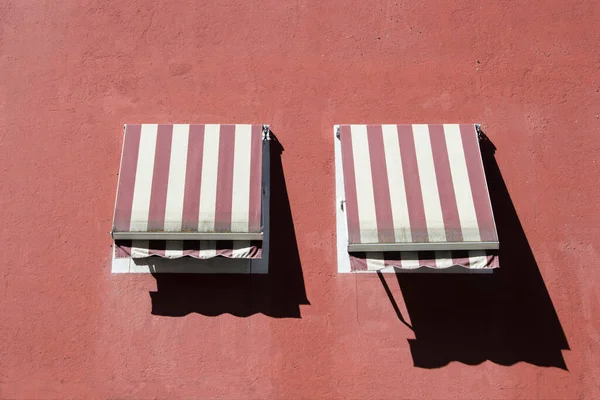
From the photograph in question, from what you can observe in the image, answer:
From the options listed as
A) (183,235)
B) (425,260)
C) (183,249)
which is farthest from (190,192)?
(425,260)

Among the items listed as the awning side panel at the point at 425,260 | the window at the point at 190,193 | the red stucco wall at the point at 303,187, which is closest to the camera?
the awning side panel at the point at 425,260

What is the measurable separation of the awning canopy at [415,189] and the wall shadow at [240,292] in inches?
72.1

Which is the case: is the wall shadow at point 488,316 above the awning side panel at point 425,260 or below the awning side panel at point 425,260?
below

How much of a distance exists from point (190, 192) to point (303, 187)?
2.62m

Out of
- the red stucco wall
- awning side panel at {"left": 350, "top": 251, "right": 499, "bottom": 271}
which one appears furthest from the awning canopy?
the red stucco wall

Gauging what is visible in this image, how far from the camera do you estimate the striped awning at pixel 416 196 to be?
26.3 feet

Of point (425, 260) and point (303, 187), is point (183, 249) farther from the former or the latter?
point (425, 260)

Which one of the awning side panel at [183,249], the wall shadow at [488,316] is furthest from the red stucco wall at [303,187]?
the awning side panel at [183,249]

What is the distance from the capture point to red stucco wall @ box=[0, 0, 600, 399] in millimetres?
8797

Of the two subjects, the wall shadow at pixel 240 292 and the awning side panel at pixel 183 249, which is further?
the wall shadow at pixel 240 292

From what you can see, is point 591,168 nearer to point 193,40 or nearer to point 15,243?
point 193,40

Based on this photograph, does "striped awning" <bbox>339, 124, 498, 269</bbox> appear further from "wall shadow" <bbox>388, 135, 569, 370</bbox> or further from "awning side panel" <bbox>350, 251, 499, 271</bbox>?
"wall shadow" <bbox>388, 135, 569, 370</bbox>

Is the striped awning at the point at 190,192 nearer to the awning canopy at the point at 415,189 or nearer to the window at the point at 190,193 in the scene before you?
the window at the point at 190,193

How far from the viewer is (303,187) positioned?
9.61 m
